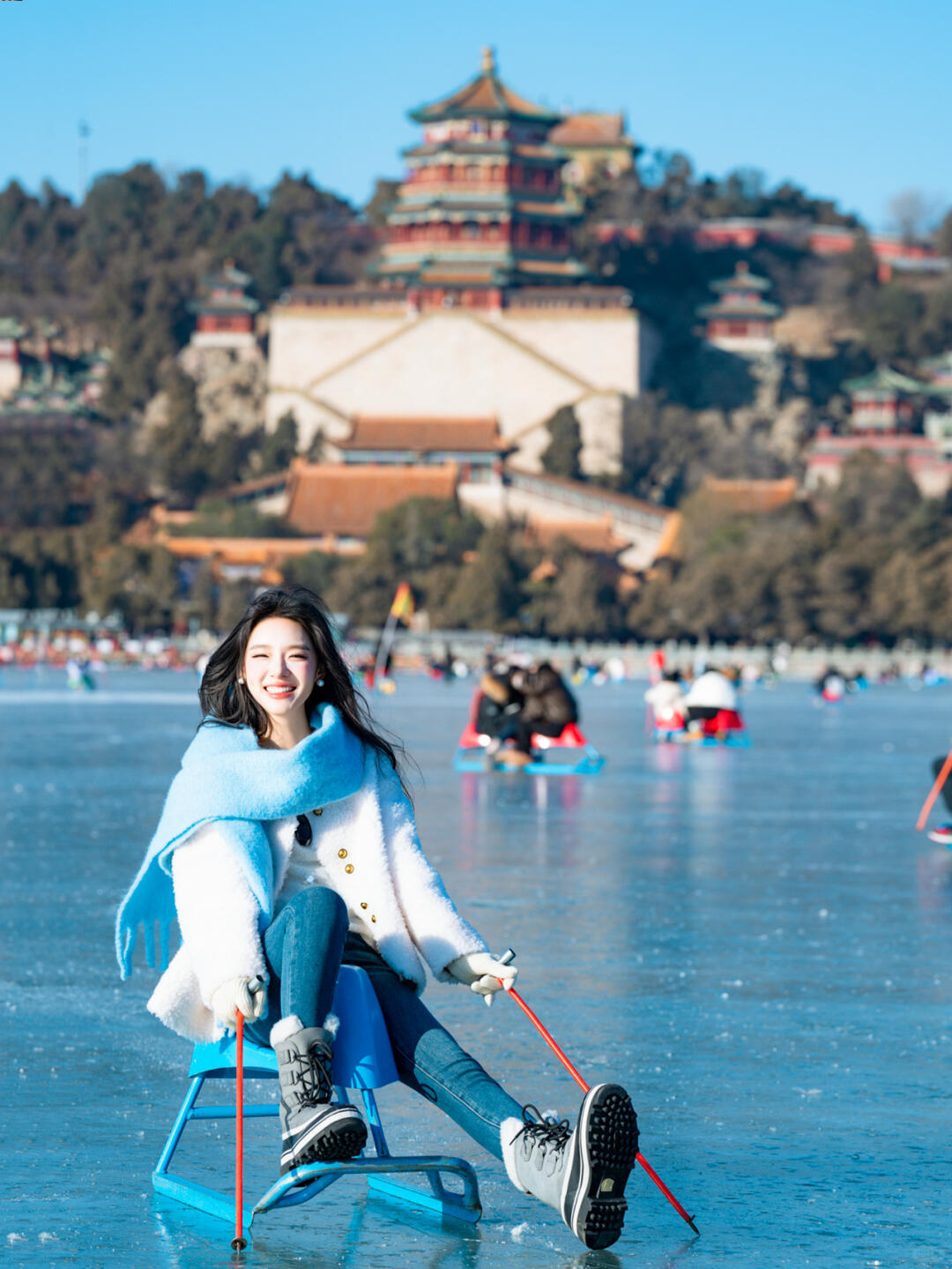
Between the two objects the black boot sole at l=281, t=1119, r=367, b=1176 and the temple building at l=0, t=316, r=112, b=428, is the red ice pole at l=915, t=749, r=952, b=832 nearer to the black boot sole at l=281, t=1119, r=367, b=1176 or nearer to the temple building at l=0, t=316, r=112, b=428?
the black boot sole at l=281, t=1119, r=367, b=1176

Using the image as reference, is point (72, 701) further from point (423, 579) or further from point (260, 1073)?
point (423, 579)

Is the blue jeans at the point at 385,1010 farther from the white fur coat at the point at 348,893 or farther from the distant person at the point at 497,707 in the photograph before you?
the distant person at the point at 497,707

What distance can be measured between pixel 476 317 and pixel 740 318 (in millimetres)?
12628

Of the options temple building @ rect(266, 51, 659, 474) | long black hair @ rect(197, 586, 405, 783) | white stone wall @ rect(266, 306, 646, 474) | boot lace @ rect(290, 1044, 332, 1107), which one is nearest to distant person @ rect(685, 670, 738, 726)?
long black hair @ rect(197, 586, 405, 783)

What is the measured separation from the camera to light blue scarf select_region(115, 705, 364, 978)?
4.73 meters

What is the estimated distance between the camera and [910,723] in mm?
31156

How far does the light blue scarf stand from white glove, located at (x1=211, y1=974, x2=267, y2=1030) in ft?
0.67

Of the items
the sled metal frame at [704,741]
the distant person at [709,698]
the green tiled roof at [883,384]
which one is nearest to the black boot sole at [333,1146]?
the sled metal frame at [704,741]

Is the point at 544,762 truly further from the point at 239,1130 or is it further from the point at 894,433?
the point at 894,433

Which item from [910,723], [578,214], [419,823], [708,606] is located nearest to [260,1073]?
[419,823]

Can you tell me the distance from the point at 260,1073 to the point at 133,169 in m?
120

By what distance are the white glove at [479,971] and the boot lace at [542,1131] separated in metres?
0.32

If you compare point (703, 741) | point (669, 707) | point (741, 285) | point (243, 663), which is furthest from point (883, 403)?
point (243, 663)

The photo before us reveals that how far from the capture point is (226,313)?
96.9 m
